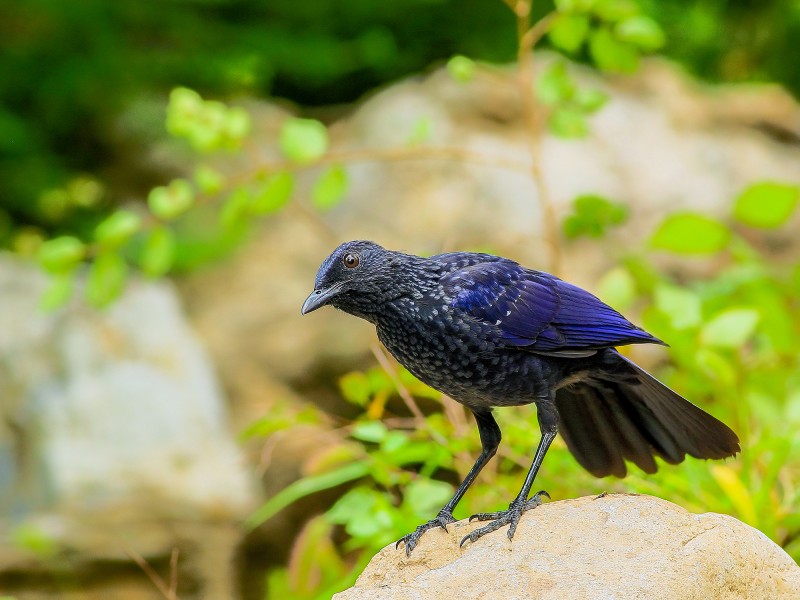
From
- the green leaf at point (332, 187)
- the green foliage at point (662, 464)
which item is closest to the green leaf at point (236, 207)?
the green leaf at point (332, 187)

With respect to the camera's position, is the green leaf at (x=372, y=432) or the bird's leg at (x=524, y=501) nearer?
the bird's leg at (x=524, y=501)

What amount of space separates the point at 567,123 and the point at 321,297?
2.07 meters

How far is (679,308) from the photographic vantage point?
14.4 ft

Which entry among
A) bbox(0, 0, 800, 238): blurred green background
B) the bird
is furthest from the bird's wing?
bbox(0, 0, 800, 238): blurred green background

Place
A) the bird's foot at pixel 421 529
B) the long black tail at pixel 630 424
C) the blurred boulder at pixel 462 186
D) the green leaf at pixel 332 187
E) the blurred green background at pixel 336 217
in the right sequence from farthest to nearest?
the blurred boulder at pixel 462 186
the green leaf at pixel 332 187
the blurred green background at pixel 336 217
the long black tail at pixel 630 424
the bird's foot at pixel 421 529

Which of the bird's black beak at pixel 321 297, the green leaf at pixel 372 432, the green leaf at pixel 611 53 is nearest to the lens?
the bird's black beak at pixel 321 297

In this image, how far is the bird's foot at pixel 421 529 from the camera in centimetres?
304

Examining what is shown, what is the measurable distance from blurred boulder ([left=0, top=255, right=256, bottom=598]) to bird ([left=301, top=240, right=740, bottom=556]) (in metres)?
2.72

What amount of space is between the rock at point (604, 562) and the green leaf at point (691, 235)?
213cm

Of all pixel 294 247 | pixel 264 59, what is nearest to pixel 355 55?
pixel 264 59

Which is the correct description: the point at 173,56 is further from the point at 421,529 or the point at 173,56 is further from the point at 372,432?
the point at 421,529

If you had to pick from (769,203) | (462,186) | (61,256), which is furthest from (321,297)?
(462,186)

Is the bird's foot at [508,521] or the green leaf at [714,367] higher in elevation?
the bird's foot at [508,521]

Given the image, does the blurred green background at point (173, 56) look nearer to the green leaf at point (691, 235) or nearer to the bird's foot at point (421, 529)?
the green leaf at point (691, 235)
